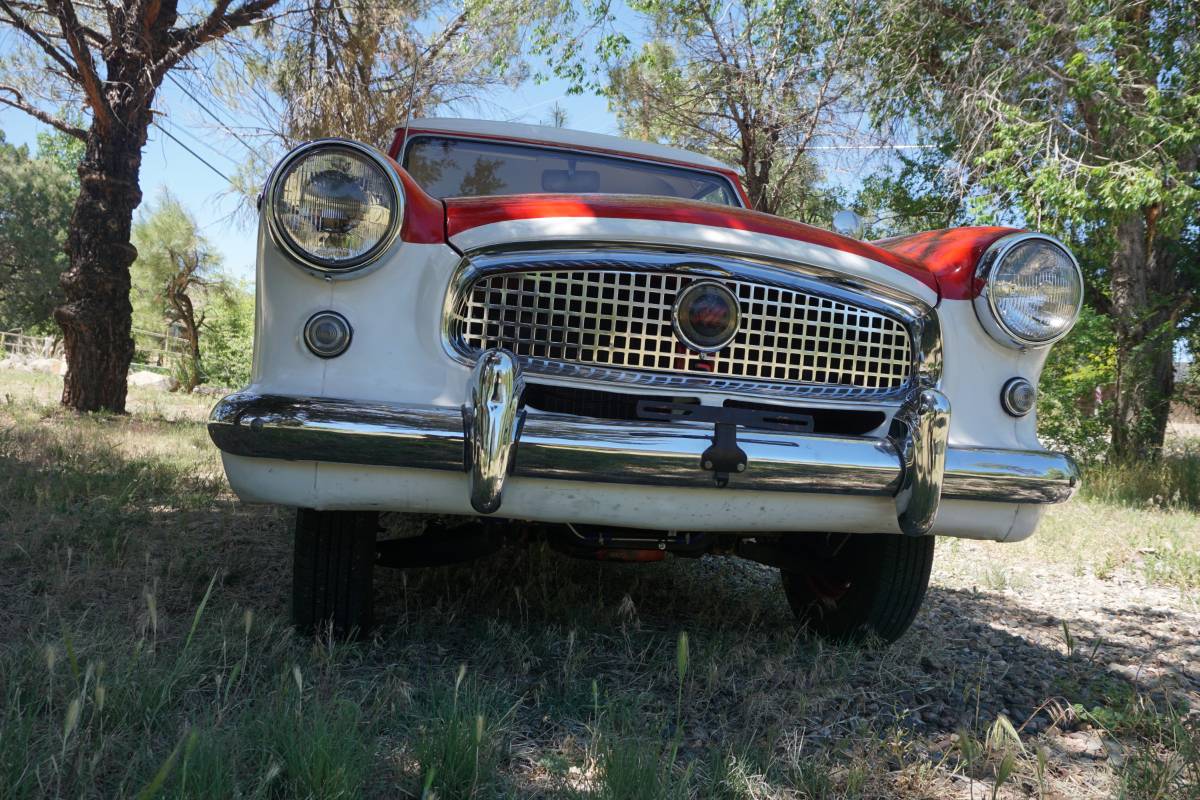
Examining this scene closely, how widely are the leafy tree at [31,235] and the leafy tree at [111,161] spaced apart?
992 inches

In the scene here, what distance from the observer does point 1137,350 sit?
25.3 feet

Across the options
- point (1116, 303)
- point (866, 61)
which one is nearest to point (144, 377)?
point (866, 61)

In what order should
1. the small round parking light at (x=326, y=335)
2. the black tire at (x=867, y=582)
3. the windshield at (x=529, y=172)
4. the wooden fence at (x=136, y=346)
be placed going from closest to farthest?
1. the small round parking light at (x=326, y=335)
2. the black tire at (x=867, y=582)
3. the windshield at (x=529, y=172)
4. the wooden fence at (x=136, y=346)

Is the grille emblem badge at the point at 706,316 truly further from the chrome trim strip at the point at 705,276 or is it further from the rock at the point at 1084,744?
the rock at the point at 1084,744

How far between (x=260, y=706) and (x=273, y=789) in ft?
0.95

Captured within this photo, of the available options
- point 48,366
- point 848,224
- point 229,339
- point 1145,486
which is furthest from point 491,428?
point 48,366

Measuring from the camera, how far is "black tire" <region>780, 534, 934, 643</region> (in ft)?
7.97

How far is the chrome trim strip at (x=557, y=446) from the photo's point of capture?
175 cm

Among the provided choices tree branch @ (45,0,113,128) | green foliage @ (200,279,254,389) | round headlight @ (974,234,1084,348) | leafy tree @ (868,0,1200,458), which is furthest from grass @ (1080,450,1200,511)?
green foliage @ (200,279,254,389)

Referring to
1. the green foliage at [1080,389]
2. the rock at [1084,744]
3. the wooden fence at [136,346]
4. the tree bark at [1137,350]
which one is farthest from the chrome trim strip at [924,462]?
the wooden fence at [136,346]

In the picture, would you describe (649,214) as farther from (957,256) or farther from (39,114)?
(39,114)

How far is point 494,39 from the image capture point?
32.2 ft

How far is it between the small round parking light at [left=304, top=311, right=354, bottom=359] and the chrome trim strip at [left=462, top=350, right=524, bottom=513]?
0.33 meters

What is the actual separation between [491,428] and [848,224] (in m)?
1.91
